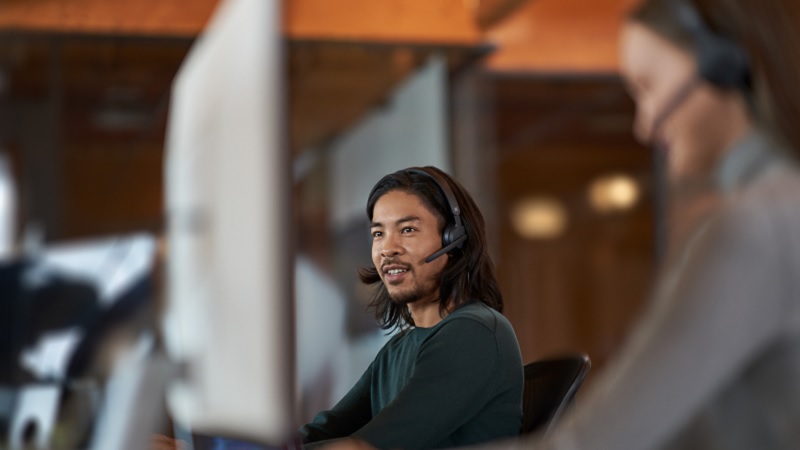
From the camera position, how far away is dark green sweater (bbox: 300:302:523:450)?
1.48 m

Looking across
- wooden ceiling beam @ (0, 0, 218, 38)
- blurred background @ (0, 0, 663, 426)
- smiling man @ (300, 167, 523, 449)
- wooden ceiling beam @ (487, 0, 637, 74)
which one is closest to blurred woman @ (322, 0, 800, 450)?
smiling man @ (300, 167, 523, 449)

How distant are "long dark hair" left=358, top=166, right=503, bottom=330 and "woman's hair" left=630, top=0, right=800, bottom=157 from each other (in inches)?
34.5

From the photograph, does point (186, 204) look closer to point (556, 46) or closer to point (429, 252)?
point (429, 252)

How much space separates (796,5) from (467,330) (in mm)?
812

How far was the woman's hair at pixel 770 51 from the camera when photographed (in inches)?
32.9

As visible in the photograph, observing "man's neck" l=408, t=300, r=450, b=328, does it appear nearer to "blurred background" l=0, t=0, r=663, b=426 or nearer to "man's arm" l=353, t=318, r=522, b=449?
"man's arm" l=353, t=318, r=522, b=449

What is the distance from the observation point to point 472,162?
20.5ft

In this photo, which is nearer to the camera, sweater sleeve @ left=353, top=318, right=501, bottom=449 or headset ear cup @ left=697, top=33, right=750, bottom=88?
headset ear cup @ left=697, top=33, right=750, bottom=88

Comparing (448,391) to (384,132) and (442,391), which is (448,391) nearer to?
(442,391)

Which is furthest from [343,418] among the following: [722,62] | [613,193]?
[613,193]

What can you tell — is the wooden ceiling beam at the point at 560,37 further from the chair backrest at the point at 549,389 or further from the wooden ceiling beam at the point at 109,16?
the chair backrest at the point at 549,389

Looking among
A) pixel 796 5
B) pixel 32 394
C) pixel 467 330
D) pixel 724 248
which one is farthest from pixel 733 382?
pixel 32 394


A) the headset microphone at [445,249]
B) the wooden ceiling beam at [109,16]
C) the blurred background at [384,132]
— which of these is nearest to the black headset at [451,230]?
the headset microphone at [445,249]

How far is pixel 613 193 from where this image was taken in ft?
23.4
